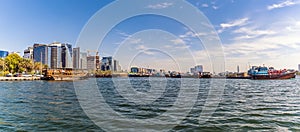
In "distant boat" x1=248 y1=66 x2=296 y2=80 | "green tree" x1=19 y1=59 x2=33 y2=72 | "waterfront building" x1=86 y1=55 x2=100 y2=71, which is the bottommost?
"distant boat" x1=248 y1=66 x2=296 y2=80

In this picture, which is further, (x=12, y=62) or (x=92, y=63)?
(x=92, y=63)

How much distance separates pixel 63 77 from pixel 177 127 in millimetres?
80460

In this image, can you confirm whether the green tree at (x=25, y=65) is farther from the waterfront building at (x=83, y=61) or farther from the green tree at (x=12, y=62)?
the waterfront building at (x=83, y=61)

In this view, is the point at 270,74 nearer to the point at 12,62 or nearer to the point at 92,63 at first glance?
the point at 12,62

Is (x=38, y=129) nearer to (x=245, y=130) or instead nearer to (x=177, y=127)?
(x=177, y=127)

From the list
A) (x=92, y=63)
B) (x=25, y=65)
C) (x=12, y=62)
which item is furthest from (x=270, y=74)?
(x=92, y=63)

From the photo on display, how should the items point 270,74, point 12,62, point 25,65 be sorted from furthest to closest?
point 25,65
point 270,74
point 12,62

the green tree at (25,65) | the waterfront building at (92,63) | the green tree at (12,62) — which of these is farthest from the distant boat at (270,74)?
the waterfront building at (92,63)

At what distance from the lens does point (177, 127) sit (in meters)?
11.1

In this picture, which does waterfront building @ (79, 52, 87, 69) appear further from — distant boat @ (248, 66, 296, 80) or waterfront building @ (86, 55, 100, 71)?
distant boat @ (248, 66, 296, 80)

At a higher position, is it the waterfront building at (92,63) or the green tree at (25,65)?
the waterfront building at (92,63)

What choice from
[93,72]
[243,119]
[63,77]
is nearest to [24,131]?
[243,119]

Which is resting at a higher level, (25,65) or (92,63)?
(92,63)

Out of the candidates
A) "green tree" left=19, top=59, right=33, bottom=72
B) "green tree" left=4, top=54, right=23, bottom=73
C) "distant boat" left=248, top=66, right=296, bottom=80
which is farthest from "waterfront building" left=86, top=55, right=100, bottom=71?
"distant boat" left=248, top=66, right=296, bottom=80
